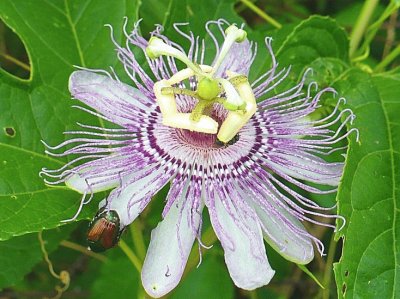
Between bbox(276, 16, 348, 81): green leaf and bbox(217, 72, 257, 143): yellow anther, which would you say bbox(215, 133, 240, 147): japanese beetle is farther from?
bbox(276, 16, 348, 81): green leaf

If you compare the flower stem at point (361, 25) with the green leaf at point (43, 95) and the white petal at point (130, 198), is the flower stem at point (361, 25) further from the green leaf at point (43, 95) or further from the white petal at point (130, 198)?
the white petal at point (130, 198)

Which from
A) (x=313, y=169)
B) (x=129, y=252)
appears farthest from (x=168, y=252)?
(x=313, y=169)

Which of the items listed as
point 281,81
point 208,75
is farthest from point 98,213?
point 281,81

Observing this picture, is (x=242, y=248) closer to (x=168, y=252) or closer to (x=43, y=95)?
(x=168, y=252)

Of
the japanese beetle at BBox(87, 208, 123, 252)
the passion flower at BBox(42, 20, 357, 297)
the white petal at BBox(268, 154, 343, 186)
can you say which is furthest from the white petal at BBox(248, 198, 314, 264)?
the japanese beetle at BBox(87, 208, 123, 252)

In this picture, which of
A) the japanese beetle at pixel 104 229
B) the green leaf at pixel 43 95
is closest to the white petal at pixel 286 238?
the japanese beetle at pixel 104 229

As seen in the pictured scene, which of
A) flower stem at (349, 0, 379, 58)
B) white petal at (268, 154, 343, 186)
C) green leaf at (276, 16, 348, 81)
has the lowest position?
white petal at (268, 154, 343, 186)

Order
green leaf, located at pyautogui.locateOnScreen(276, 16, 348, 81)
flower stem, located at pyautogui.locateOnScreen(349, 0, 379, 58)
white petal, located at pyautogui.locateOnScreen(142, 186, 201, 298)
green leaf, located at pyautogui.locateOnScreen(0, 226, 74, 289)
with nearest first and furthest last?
white petal, located at pyautogui.locateOnScreen(142, 186, 201, 298) → green leaf, located at pyautogui.locateOnScreen(276, 16, 348, 81) → green leaf, located at pyautogui.locateOnScreen(0, 226, 74, 289) → flower stem, located at pyautogui.locateOnScreen(349, 0, 379, 58)
